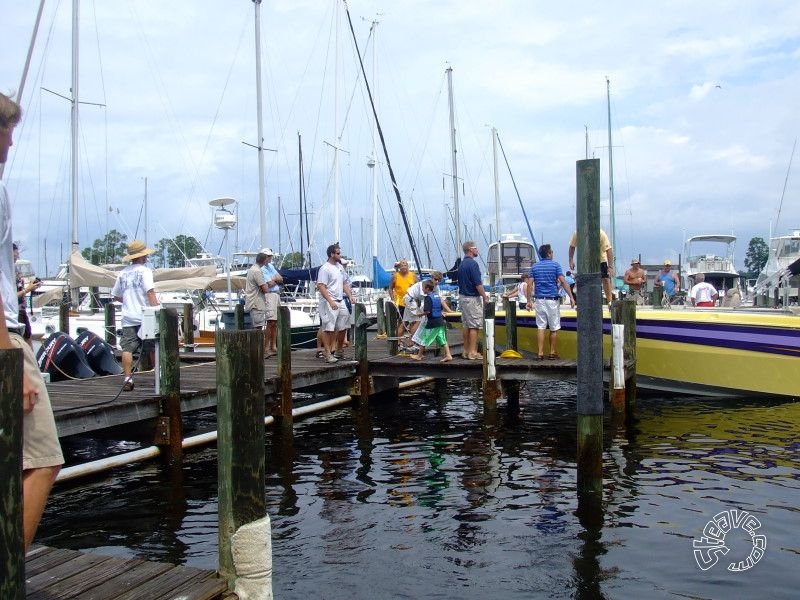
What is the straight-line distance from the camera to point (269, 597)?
4.21 meters

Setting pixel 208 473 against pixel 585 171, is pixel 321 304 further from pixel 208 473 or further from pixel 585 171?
pixel 585 171

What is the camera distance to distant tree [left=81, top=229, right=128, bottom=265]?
184ft

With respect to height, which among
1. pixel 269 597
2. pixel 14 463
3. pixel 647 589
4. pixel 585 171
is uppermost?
pixel 585 171

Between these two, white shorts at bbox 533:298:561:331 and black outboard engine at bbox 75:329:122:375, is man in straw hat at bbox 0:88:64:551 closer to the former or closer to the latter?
black outboard engine at bbox 75:329:122:375

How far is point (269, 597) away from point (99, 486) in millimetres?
4642

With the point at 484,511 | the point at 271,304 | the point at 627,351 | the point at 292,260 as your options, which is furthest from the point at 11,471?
the point at 292,260

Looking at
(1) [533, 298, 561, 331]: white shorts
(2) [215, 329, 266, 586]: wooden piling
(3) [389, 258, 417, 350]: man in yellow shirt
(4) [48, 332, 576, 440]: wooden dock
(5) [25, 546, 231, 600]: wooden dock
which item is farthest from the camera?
(3) [389, 258, 417, 350]: man in yellow shirt

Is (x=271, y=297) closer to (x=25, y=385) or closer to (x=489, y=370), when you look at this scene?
(x=489, y=370)

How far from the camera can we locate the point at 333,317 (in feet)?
39.6

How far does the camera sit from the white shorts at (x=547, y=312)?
464 inches

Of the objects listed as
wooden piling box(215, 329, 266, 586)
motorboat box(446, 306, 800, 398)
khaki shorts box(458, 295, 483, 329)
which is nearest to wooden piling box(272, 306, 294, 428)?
khaki shorts box(458, 295, 483, 329)

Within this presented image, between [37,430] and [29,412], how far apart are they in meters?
0.13

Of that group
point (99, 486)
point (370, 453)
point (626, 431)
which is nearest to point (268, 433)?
point (370, 453)

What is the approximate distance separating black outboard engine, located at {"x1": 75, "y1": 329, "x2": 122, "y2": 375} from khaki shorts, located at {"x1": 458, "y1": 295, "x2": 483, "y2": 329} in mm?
5475
